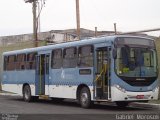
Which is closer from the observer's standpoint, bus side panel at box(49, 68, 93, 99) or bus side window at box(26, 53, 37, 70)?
bus side panel at box(49, 68, 93, 99)

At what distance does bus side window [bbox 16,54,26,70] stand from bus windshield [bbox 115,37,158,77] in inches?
368

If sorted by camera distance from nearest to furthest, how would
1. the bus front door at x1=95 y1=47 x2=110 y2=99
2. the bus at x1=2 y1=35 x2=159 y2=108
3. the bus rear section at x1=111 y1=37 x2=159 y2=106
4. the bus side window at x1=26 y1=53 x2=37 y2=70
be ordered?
the bus rear section at x1=111 y1=37 x2=159 y2=106, the bus at x1=2 y1=35 x2=159 y2=108, the bus front door at x1=95 y1=47 x2=110 y2=99, the bus side window at x1=26 y1=53 x2=37 y2=70

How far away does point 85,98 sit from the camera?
835 inches

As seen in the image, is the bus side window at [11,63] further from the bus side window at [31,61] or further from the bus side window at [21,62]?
the bus side window at [31,61]

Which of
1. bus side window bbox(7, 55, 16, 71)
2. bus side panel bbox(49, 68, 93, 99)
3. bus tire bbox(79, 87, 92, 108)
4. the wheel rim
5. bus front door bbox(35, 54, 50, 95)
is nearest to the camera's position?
bus tire bbox(79, 87, 92, 108)

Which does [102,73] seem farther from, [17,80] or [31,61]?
[17,80]

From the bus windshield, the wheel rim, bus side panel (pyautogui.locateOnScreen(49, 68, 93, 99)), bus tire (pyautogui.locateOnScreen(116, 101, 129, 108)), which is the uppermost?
the bus windshield

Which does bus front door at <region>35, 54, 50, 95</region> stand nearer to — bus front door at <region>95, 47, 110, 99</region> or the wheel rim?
the wheel rim

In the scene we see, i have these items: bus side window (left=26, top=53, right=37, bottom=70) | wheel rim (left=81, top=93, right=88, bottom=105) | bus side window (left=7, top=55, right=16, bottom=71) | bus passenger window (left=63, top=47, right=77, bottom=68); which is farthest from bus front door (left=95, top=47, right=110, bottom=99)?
bus side window (left=7, top=55, right=16, bottom=71)

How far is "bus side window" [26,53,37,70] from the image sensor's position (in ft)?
87.6

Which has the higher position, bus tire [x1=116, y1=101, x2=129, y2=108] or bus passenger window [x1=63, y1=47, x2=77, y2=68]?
bus passenger window [x1=63, y1=47, x2=77, y2=68]

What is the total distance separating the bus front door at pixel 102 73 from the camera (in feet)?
65.8

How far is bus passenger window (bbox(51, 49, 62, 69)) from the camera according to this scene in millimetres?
23641

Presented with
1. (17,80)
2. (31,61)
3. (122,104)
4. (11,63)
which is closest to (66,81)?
(122,104)
